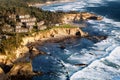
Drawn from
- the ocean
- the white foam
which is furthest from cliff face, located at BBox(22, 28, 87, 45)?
the white foam

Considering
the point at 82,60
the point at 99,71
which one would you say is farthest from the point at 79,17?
the point at 99,71

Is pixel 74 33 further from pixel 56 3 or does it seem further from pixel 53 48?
pixel 56 3

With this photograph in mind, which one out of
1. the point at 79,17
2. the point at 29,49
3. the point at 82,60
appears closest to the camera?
the point at 82,60

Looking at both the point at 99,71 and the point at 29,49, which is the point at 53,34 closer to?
the point at 29,49

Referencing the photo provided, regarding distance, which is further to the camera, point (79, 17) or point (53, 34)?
point (79, 17)

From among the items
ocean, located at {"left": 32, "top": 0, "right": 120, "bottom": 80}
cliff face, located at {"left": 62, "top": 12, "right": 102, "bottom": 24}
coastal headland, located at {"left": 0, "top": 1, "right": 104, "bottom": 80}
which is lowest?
cliff face, located at {"left": 62, "top": 12, "right": 102, "bottom": 24}

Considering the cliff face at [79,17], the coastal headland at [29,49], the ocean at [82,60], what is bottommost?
the cliff face at [79,17]

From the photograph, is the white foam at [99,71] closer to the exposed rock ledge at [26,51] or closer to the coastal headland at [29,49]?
the coastal headland at [29,49]

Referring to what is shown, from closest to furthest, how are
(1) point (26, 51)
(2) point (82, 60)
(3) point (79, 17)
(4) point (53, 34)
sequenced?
(2) point (82, 60), (1) point (26, 51), (4) point (53, 34), (3) point (79, 17)

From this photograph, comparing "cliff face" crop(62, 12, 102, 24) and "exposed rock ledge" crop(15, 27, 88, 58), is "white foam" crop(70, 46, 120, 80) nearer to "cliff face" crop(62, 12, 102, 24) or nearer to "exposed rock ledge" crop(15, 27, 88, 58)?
"exposed rock ledge" crop(15, 27, 88, 58)

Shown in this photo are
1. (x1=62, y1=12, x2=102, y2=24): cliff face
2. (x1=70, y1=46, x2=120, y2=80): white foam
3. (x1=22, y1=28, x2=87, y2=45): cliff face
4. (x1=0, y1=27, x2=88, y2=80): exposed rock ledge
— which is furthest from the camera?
(x1=62, y1=12, x2=102, y2=24): cliff face

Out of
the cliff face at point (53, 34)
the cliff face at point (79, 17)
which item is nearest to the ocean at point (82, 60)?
the cliff face at point (53, 34)
